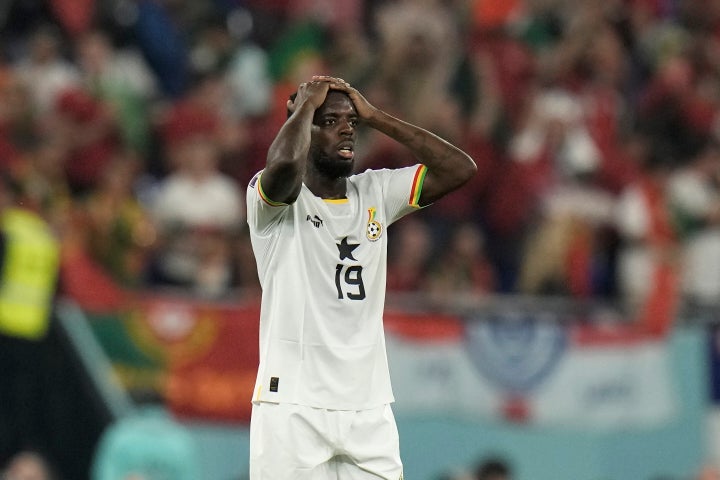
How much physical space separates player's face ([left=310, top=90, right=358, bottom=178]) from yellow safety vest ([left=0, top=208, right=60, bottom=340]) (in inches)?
146

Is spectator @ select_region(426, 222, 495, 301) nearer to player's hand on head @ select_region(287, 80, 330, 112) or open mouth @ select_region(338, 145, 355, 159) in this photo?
open mouth @ select_region(338, 145, 355, 159)

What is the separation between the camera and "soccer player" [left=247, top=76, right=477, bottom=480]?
5.32 m

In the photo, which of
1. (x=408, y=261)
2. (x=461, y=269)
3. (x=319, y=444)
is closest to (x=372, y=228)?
(x=319, y=444)

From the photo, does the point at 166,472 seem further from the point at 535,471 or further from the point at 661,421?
the point at 661,421

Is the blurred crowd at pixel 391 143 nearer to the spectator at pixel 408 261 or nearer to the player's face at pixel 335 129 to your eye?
the spectator at pixel 408 261

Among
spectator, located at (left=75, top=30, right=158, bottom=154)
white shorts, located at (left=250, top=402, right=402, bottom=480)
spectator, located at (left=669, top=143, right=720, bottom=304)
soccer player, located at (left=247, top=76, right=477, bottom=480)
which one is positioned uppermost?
spectator, located at (left=75, top=30, right=158, bottom=154)

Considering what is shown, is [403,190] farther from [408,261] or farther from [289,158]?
[408,261]

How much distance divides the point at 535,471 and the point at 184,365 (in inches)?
95.2

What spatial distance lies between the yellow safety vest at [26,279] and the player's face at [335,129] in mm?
3710

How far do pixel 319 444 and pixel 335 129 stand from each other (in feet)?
3.82

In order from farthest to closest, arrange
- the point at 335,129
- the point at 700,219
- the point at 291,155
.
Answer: the point at 700,219 → the point at 335,129 → the point at 291,155

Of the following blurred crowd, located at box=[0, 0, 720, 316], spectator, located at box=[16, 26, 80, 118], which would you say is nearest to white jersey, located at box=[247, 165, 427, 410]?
blurred crowd, located at box=[0, 0, 720, 316]

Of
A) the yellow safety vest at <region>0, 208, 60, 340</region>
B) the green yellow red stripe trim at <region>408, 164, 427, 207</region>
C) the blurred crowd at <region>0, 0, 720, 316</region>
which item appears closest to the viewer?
the green yellow red stripe trim at <region>408, 164, 427, 207</region>

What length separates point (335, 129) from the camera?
212 inches
